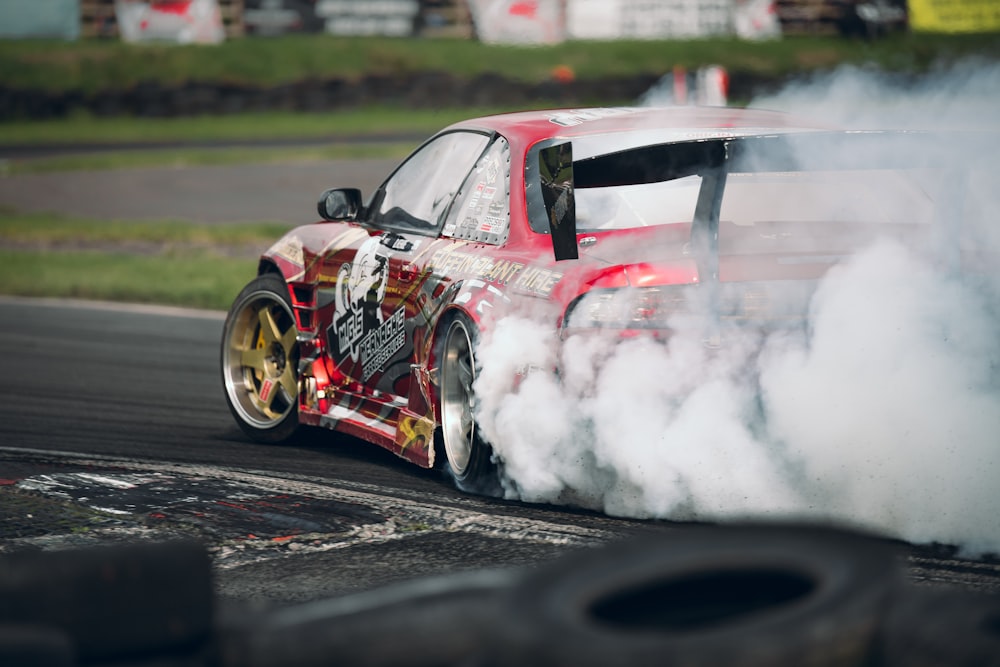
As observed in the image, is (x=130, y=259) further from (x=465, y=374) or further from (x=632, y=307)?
(x=632, y=307)

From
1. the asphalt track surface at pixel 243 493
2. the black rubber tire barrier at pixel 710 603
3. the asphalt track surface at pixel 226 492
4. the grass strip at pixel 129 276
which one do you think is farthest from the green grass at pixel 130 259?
the black rubber tire barrier at pixel 710 603

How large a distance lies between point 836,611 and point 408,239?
13.8 ft

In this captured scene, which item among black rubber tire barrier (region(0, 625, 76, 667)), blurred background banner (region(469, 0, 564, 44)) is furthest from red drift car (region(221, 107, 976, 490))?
blurred background banner (region(469, 0, 564, 44))

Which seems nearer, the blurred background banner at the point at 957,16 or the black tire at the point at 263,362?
the black tire at the point at 263,362

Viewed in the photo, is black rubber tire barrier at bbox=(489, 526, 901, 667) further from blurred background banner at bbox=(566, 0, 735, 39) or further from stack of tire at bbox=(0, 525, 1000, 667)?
blurred background banner at bbox=(566, 0, 735, 39)

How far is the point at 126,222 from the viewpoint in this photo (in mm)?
19547

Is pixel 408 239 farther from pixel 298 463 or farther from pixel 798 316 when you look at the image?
pixel 798 316

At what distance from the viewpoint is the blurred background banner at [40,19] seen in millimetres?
31938

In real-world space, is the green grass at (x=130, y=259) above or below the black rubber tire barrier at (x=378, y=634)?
above

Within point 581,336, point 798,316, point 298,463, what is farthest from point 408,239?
point 798,316

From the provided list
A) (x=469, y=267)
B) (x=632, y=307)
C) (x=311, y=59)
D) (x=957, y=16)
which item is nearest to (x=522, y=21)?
(x=311, y=59)

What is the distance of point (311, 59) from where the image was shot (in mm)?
32188

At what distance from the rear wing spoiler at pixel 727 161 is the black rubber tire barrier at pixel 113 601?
2.70 m

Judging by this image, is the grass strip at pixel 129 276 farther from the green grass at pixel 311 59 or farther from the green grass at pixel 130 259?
the green grass at pixel 311 59
